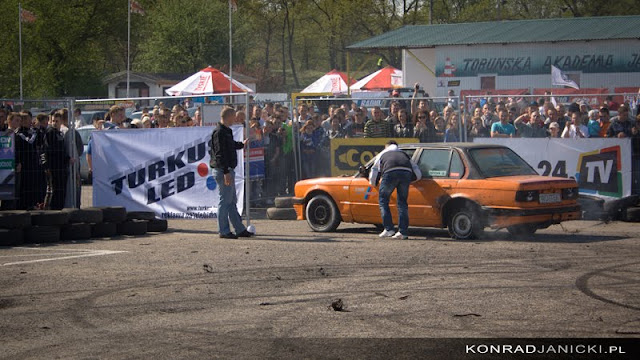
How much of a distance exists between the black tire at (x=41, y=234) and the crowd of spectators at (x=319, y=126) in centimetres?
211

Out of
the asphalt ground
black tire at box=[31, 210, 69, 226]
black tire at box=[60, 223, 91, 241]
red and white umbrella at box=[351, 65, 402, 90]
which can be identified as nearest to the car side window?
the asphalt ground

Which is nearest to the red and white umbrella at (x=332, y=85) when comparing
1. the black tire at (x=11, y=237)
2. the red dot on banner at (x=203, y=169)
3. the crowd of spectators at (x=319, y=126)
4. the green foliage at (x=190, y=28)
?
the green foliage at (x=190, y=28)

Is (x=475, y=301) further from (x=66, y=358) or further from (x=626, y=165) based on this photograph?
(x=626, y=165)

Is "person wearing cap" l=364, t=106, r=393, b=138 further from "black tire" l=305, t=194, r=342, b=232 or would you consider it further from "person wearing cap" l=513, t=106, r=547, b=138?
"black tire" l=305, t=194, r=342, b=232

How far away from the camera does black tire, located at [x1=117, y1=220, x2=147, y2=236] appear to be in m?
14.3

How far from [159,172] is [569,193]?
705 centimetres

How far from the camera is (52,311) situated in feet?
27.0

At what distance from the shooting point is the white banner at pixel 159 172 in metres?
15.4

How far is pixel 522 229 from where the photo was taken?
1340 cm

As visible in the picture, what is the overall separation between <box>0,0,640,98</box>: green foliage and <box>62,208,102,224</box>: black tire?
40.6m

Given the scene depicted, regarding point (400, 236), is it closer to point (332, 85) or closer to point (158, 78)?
point (332, 85)

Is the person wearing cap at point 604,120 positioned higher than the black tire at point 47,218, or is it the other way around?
the person wearing cap at point 604,120

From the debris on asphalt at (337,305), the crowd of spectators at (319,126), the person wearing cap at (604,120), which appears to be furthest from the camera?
the person wearing cap at (604,120)

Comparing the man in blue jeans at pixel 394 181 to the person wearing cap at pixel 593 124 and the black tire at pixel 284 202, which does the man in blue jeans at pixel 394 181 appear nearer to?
Answer: the black tire at pixel 284 202
